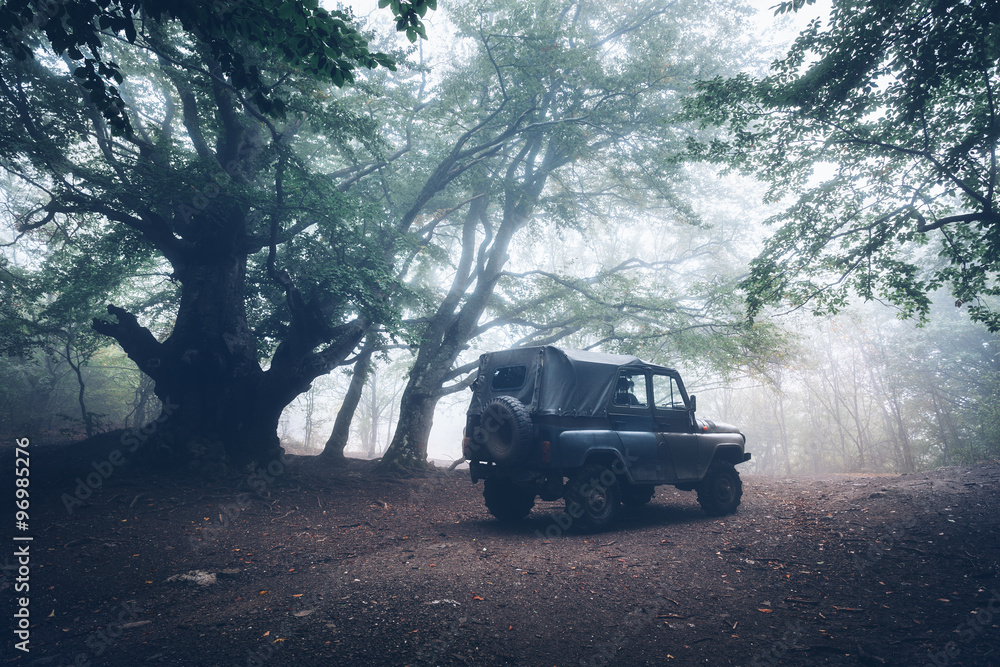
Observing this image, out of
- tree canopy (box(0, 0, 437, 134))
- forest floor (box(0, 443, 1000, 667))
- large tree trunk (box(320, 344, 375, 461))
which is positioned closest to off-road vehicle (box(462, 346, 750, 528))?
forest floor (box(0, 443, 1000, 667))

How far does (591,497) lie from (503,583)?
92.5 inches

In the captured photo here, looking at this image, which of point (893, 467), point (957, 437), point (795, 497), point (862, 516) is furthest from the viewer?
point (893, 467)

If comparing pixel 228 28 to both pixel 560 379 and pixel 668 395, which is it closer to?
pixel 560 379

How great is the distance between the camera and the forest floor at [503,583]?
10.4 ft

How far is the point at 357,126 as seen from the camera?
9430 millimetres

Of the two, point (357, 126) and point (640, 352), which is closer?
point (357, 126)

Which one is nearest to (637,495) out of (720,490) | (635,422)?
(720,490)

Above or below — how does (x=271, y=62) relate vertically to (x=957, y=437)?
above

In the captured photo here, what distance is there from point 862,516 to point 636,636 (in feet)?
16.5

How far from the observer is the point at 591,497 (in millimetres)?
6375

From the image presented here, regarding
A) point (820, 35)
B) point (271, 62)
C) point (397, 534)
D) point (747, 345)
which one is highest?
point (271, 62)

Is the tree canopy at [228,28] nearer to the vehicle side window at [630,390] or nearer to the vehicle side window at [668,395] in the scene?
the vehicle side window at [630,390]

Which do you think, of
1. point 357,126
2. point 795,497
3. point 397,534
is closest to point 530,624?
point 397,534

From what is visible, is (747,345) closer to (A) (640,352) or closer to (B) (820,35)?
(A) (640,352)
